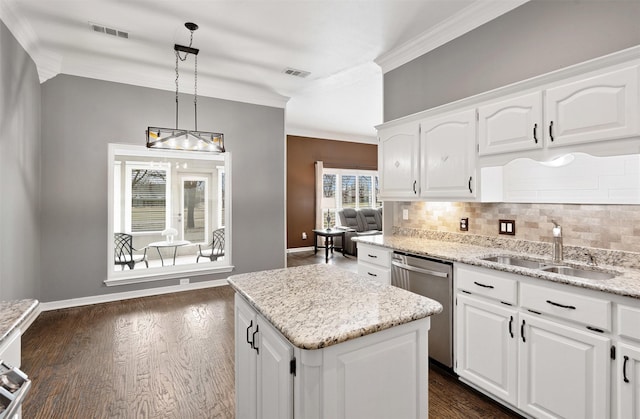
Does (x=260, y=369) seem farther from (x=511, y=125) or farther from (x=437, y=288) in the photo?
(x=511, y=125)

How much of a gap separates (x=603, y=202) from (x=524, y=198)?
19.6 inches

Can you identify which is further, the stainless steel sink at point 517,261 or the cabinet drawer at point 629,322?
the stainless steel sink at point 517,261

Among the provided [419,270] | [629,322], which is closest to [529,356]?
[629,322]

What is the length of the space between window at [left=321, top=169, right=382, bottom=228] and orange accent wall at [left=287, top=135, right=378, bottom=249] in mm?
309

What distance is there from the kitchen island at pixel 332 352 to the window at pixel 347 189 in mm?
6706

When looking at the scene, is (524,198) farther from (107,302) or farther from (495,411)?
(107,302)

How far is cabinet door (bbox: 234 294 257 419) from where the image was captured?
5.02ft

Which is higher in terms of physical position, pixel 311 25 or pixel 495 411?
pixel 311 25

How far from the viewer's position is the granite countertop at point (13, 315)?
1120mm

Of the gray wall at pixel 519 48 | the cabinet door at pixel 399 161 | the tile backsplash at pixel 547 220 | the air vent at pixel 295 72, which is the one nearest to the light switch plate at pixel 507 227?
the tile backsplash at pixel 547 220

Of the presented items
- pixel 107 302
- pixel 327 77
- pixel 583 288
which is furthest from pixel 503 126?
pixel 107 302

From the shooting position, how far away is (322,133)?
837 cm

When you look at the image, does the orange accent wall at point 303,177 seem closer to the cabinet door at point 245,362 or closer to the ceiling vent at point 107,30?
the ceiling vent at point 107,30

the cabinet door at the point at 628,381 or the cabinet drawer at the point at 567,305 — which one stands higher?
the cabinet drawer at the point at 567,305
